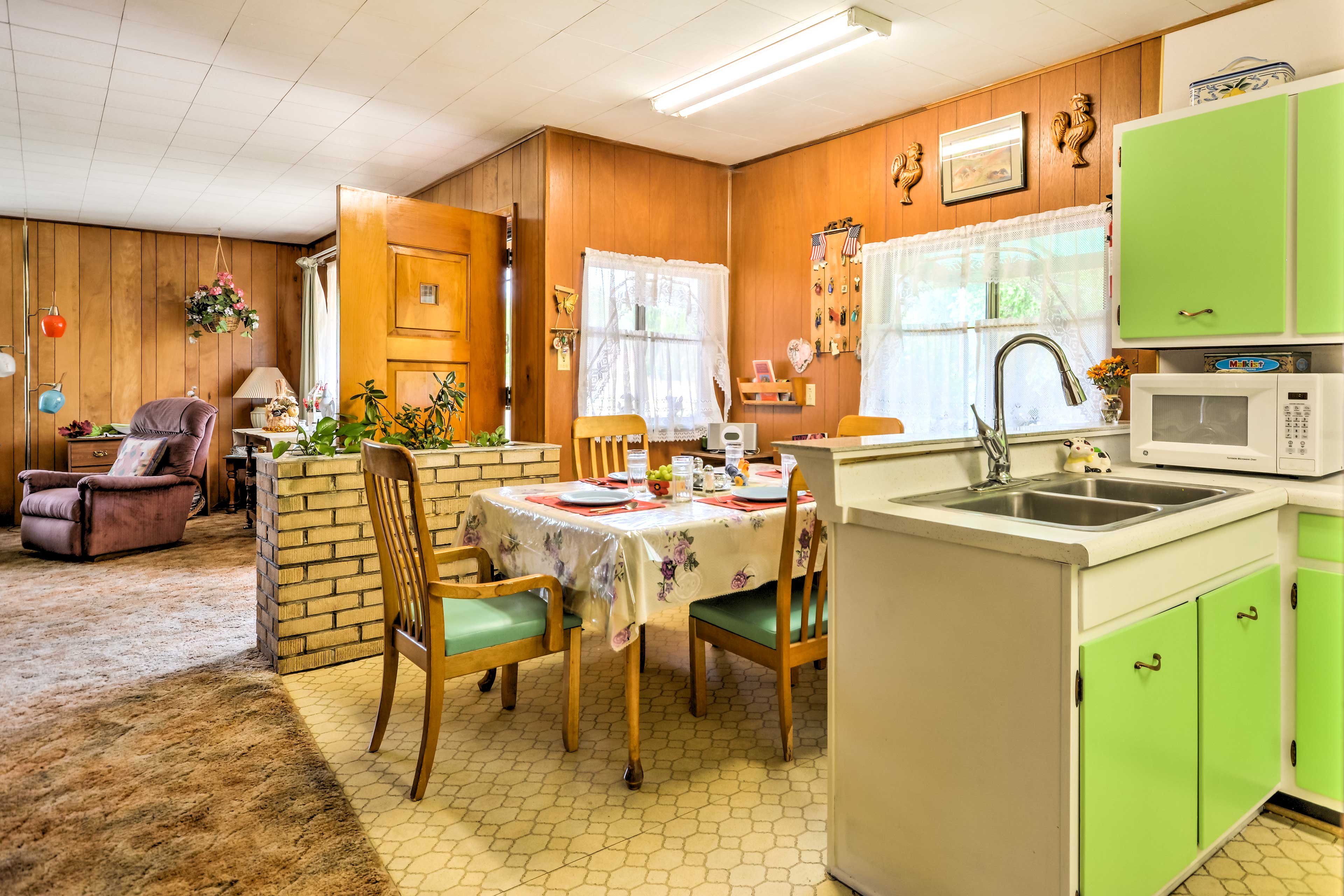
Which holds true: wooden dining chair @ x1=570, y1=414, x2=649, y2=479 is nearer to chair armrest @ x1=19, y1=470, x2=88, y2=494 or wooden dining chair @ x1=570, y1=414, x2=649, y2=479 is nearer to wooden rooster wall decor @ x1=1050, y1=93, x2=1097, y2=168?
wooden rooster wall decor @ x1=1050, y1=93, x2=1097, y2=168

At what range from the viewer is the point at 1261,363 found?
2.40 meters

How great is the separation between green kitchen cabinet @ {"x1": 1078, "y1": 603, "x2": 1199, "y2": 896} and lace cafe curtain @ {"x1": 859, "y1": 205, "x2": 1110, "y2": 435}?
1458mm

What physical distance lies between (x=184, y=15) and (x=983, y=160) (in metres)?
3.35

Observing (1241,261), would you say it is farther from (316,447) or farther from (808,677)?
(316,447)

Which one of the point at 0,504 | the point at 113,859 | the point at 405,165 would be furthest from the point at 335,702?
the point at 0,504

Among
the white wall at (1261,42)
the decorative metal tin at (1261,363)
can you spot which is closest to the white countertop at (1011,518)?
the decorative metal tin at (1261,363)

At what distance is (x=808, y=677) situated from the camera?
302 centimetres

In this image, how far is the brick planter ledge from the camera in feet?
10.0

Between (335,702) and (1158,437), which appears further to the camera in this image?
(335,702)

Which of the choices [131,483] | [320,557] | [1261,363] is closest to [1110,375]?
[1261,363]

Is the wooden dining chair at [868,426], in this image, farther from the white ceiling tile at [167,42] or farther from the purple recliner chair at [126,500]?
the purple recliner chair at [126,500]

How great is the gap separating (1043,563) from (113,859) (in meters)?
2.13

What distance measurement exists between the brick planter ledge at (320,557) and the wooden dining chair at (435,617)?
903mm

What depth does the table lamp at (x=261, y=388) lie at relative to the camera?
23.7ft
